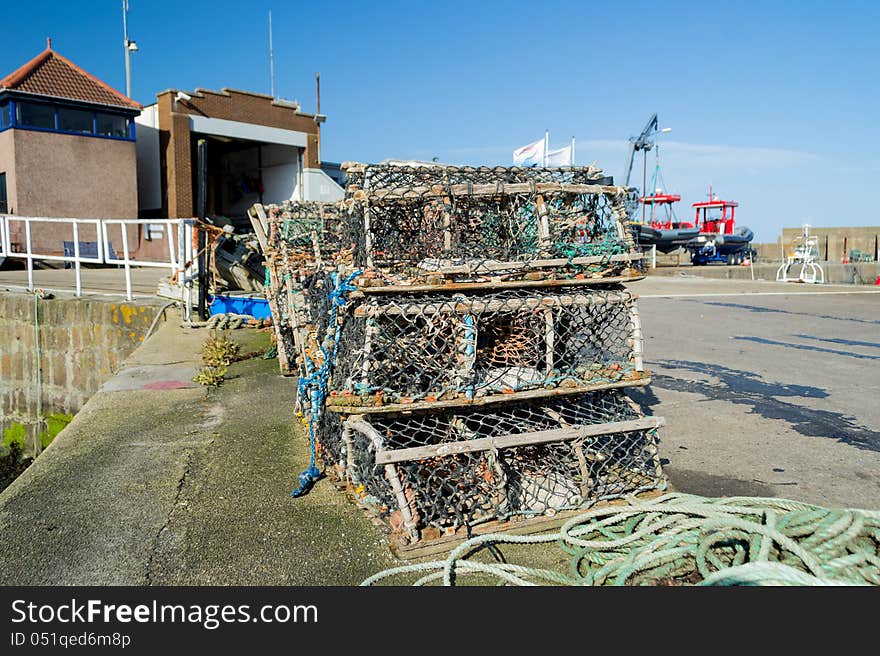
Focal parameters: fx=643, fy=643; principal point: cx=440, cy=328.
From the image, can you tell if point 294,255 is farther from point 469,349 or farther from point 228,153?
point 228,153

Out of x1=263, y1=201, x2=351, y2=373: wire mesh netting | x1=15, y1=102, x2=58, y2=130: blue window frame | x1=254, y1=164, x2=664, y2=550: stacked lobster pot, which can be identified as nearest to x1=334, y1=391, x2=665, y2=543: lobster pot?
x1=254, y1=164, x2=664, y2=550: stacked lobster pot

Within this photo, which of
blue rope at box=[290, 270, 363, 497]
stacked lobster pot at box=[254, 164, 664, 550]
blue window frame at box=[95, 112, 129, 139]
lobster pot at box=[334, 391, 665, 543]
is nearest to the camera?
lobster pot at box=[334, 391, 665, 543]

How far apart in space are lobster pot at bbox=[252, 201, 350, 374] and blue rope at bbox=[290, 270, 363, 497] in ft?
4.48

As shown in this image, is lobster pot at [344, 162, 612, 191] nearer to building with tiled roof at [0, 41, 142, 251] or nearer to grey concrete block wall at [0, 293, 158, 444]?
grey concrete block wall at [0, 293, 158, 444]

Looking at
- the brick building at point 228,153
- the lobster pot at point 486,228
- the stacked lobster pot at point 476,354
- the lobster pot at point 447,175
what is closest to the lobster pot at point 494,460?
the stacked lobster pot at point 476,354

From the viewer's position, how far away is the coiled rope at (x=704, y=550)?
2.43 m

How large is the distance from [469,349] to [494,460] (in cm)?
58

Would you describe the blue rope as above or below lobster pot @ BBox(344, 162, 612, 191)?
below

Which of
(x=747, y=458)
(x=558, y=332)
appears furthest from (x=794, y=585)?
(x=747, y=458)

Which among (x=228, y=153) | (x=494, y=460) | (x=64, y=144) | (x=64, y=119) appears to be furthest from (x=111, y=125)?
(x=494, y=460)

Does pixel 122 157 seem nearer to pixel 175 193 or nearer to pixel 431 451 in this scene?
pixel 175 193

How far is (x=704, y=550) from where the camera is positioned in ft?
8.64

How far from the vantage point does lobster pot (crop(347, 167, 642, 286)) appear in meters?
3.52
